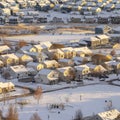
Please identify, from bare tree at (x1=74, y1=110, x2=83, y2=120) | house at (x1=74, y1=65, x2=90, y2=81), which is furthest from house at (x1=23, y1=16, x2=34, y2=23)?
bare tree at (x1=74, y1=110, x2=83, y2=120)

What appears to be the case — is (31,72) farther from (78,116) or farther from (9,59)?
(78,116)

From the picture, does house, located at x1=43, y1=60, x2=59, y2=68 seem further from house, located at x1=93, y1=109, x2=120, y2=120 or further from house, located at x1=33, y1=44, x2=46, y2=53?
house, located at x1=93, y1=109, x2=120, y2=120

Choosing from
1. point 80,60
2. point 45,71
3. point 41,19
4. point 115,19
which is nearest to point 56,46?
point 80,60

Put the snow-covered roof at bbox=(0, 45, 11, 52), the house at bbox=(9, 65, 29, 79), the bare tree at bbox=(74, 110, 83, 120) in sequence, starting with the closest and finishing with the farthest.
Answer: the bare tree at bbox=(74, 110, 83, 120) → the house at bbox=(9, 65, 29, 79) → the snow-covered roof at bbox=(0, 45, 11, 52)

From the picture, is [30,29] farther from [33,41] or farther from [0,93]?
[0,93]

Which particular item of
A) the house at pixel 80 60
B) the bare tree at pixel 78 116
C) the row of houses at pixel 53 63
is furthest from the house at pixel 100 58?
the bare tree at pixel 78 116

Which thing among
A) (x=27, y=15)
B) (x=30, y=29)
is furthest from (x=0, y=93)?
(x=27, y=15)
